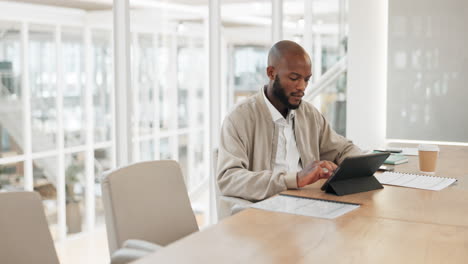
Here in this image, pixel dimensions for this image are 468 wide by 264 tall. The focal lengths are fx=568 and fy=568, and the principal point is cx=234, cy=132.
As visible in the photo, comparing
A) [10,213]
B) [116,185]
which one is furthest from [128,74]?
[10,213]

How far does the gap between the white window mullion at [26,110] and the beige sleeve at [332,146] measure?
1463 mm

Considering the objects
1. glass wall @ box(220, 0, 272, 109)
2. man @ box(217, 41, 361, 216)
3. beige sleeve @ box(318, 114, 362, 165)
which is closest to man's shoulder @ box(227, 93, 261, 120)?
man @ box(217, 41, 361, 216)

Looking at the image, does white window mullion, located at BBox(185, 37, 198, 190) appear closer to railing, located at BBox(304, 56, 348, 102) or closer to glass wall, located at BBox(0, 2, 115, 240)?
glass wall, located at BBox(0, 2, 115, 240)

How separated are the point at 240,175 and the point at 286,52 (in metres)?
0.68

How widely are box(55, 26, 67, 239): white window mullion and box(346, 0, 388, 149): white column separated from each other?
2.90m

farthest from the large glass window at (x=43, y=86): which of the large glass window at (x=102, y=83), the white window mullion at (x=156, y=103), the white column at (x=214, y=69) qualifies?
the white column at (x=214, y=69)

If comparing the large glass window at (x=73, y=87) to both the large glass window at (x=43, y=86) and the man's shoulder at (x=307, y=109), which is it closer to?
the large glass window at (x=43, y=86)

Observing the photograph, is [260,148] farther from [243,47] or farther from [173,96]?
[243,47]

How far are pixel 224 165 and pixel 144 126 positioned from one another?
0.95 meters

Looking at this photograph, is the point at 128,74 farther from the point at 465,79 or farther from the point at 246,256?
the point at 465,79

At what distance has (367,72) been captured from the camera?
5.15m

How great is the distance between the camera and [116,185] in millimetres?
1931

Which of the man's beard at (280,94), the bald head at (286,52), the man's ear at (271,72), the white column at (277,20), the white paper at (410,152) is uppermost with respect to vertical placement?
the white column at (277,20)

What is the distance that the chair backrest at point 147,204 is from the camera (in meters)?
1.91
